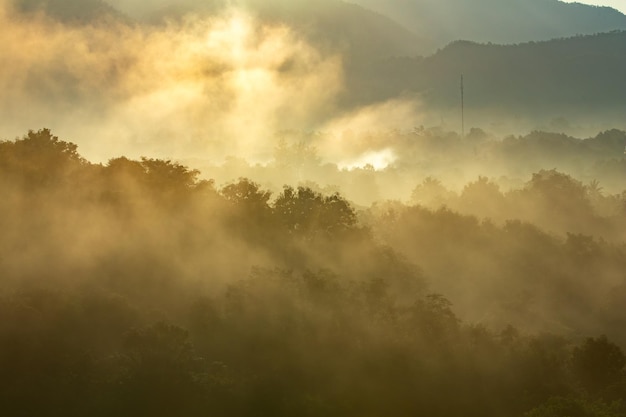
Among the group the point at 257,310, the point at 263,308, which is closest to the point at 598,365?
the point at 263,308

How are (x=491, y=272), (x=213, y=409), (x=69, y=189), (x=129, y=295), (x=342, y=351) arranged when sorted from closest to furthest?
(x=213, y=409), (x=342, y=351), (x=129, y=295), (x=69, y=189), (x=491, y=272)

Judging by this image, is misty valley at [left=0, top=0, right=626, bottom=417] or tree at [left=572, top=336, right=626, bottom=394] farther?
tree at [left=572, top=336, right=626, bottom=394]

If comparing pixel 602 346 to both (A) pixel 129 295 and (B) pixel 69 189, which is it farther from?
(B) pixel 69 189

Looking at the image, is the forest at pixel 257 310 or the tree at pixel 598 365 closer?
the forest at pixel 257 310

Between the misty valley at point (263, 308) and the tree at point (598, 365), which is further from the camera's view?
the tree at point (598, 365)

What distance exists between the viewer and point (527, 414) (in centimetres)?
4912

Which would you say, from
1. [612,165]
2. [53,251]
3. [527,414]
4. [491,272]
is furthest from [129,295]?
[612,165]

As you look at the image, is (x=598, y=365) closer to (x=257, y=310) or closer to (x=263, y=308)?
(x=263, y=308)

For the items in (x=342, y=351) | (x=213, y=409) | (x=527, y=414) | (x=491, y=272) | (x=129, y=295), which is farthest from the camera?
(x=491, y=272)

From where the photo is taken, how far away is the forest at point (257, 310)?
46.7 m

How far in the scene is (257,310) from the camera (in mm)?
58625

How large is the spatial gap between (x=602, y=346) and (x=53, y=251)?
42.1 metres

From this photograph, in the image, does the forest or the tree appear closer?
the forest

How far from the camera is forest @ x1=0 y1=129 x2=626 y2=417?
46688 millimetres
